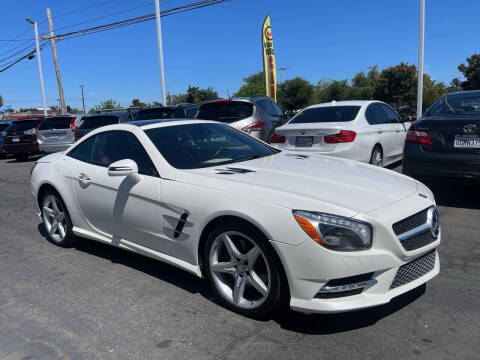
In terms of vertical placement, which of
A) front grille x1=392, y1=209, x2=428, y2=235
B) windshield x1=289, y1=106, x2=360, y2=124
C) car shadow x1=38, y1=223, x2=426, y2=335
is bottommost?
car shadow x1=38, y1=223, x2=426, y2=335

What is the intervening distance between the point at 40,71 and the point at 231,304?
1156 inches

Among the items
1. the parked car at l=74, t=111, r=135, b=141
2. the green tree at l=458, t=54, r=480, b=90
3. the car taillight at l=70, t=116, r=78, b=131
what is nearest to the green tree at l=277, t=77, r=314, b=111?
the green tree at l=458, t=54, r=480, b=90

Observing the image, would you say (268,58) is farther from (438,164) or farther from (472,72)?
(472,72)

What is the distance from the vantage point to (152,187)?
3.65 meters

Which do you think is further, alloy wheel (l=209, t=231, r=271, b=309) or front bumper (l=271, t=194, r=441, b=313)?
alloy wheel (l=209, t=231, r=271, b=309)

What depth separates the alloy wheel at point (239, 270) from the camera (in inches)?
118

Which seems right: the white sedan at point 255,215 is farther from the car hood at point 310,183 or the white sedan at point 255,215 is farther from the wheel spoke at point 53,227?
the wheel spoke at point 53,227

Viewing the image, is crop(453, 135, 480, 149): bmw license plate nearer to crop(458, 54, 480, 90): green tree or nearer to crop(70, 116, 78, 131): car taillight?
crop(70, 116, 78, 131): car taillight

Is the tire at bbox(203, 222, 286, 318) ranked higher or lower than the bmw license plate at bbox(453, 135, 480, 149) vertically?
lower

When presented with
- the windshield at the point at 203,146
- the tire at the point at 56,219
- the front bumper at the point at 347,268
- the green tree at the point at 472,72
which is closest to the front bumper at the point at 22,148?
the tire at the point at 56,219

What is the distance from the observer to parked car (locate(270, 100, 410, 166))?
7199 mm

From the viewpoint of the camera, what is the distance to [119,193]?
3951mm

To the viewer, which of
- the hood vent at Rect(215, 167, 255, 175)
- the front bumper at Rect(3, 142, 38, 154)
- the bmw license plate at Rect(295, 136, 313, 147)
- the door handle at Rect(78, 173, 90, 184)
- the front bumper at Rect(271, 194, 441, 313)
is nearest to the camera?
the front bumper at Rect(271, 194, 441, 313)

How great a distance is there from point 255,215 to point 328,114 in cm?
555
